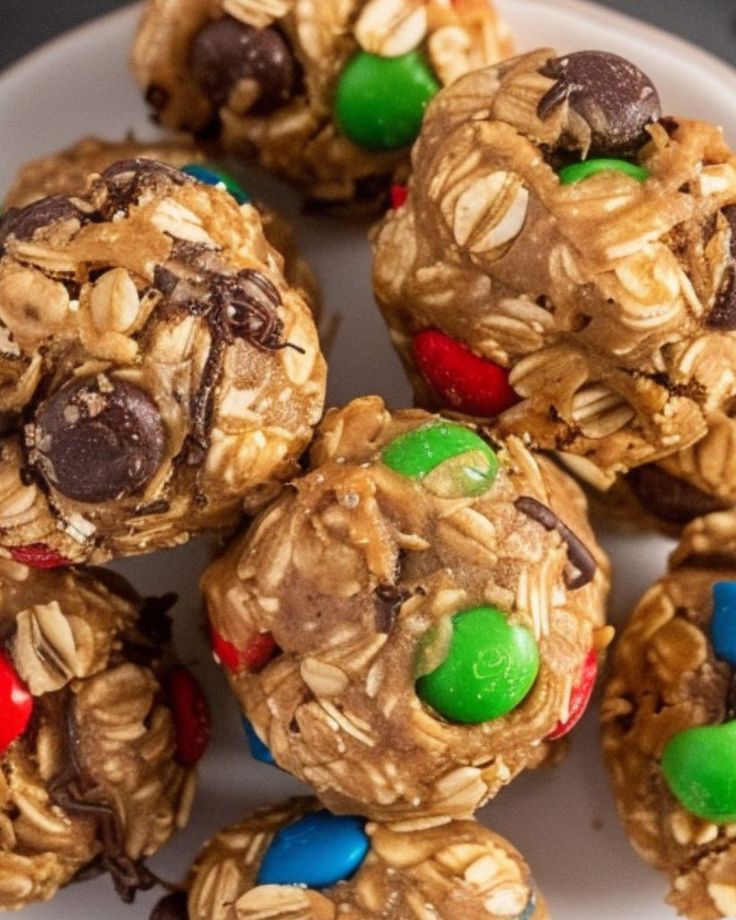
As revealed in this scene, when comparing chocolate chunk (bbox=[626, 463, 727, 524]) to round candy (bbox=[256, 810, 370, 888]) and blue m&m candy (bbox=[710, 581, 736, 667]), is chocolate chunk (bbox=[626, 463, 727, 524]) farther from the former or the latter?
round candy (bbox=[256, 810, 370, 888])

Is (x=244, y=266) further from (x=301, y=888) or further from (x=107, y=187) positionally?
(x=301, y=888)

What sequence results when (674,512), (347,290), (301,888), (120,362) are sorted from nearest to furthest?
1. (120,362)
2. (301,888)
3. (674,512)
4. (347,290)

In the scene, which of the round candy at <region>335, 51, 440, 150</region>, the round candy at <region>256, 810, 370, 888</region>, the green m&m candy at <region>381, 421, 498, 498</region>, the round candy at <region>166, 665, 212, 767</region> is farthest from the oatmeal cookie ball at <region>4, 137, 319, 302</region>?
the round candy at <region>256, 810, 370, 888</region>

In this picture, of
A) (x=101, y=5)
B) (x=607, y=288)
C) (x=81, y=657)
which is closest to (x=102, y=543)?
(x=81, y=657)

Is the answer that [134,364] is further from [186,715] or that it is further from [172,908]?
[172,908]

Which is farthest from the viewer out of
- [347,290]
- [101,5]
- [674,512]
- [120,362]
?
[101,5]

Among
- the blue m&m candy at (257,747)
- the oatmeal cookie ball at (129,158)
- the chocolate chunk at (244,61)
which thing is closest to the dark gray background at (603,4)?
the oatmeal cookie ball at (129,158)
